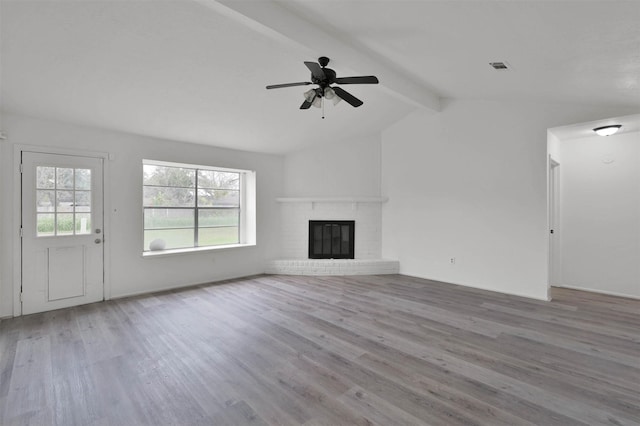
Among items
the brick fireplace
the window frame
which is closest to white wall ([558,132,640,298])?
the brick fireplace

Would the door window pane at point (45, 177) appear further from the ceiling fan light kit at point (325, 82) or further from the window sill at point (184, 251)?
the ceiling fan light kit at point (325, 82)

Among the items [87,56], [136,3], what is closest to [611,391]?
[136,3]

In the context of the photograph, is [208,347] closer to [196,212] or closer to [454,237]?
[196,212]

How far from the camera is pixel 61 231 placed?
3967mm

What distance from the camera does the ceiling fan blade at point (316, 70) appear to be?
2.58 metres

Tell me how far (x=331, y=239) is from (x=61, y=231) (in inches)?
170

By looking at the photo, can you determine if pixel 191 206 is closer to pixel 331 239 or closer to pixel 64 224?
pixel 64 224

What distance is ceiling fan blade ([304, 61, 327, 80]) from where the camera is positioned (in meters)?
2.58

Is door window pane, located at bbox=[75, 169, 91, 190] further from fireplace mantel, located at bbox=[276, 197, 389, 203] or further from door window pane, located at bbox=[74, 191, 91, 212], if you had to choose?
fireplace mantel, located at bbox=[276, 197, 389, 203]

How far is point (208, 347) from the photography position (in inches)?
112

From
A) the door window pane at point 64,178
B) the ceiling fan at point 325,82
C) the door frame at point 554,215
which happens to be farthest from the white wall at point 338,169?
the door window pane at point 64,178

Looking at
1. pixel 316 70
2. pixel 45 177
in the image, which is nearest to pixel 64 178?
pixel 45 177

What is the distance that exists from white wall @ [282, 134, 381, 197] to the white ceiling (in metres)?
1.87

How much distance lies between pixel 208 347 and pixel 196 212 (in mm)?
3181
